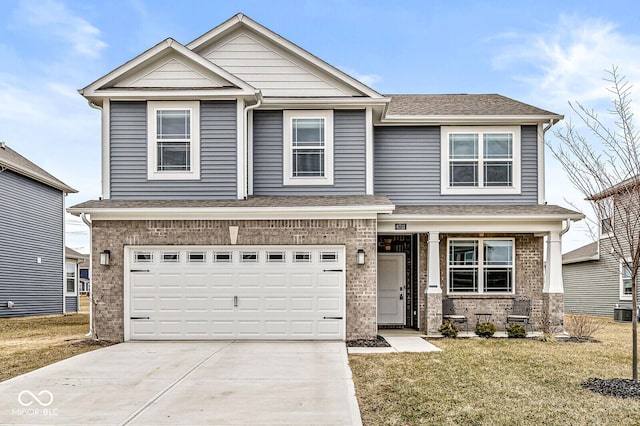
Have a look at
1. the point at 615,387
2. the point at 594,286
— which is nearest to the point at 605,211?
the point at 615,387

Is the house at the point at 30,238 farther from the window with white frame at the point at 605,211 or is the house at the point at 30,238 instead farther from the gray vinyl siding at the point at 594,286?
the gray vinyl siding at the point at 594,286

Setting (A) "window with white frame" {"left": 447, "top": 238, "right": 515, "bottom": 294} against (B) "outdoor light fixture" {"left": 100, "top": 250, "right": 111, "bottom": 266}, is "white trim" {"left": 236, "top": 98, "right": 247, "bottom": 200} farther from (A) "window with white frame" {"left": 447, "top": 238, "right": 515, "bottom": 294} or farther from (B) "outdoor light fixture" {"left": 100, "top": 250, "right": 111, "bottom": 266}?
(A) "window with white frame" {"left": 447, "top": 238, "right": 515, "bottom": 294}

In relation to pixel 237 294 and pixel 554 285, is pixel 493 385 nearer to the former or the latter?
pixel 237 294

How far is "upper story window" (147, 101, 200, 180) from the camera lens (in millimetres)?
13750

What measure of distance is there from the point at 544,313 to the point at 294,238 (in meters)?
6.82

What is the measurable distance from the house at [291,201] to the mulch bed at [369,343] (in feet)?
0.81

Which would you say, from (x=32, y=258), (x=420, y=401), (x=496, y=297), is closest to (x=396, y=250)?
(x=496, y=297)

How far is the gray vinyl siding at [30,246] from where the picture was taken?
21.1m

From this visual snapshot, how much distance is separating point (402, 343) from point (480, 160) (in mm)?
5643

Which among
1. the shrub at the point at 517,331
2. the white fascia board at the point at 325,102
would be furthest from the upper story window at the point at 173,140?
the shrub at the point at 517,331

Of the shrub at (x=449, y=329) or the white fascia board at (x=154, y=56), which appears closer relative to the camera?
the white fascia board at (x=154, y=56)

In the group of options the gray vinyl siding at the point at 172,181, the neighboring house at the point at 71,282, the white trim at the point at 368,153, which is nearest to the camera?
the gray vinyl siding at the point at 172,181

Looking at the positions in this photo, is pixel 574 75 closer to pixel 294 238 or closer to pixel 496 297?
pixel 496 297

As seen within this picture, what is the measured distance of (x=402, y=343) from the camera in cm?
1278
